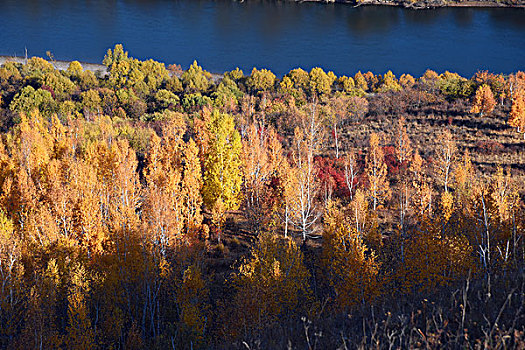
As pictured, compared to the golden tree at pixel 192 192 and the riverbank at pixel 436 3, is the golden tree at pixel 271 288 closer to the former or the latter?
the golden tree at pixel 192 192

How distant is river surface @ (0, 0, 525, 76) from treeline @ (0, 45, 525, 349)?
1539 inches

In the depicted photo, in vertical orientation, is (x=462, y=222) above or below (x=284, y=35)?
below

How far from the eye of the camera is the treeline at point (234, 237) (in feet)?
67.5

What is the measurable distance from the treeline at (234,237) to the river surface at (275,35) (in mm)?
39103

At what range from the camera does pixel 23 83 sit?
240 ft

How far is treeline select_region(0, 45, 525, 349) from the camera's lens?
810 inches

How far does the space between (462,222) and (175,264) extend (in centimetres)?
1611

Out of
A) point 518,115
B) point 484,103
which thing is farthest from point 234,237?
point 484,103

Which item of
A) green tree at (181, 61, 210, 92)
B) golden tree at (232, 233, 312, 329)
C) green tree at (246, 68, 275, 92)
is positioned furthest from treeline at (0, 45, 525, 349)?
green tree at (246, 68, 275, 92)

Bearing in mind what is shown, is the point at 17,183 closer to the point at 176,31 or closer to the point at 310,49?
the point at 310,49

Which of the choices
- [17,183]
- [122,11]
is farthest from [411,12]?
[17,183]

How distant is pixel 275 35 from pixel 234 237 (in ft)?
273

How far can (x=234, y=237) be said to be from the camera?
32875mm

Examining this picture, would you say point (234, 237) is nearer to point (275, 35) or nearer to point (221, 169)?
point (221, 169)
